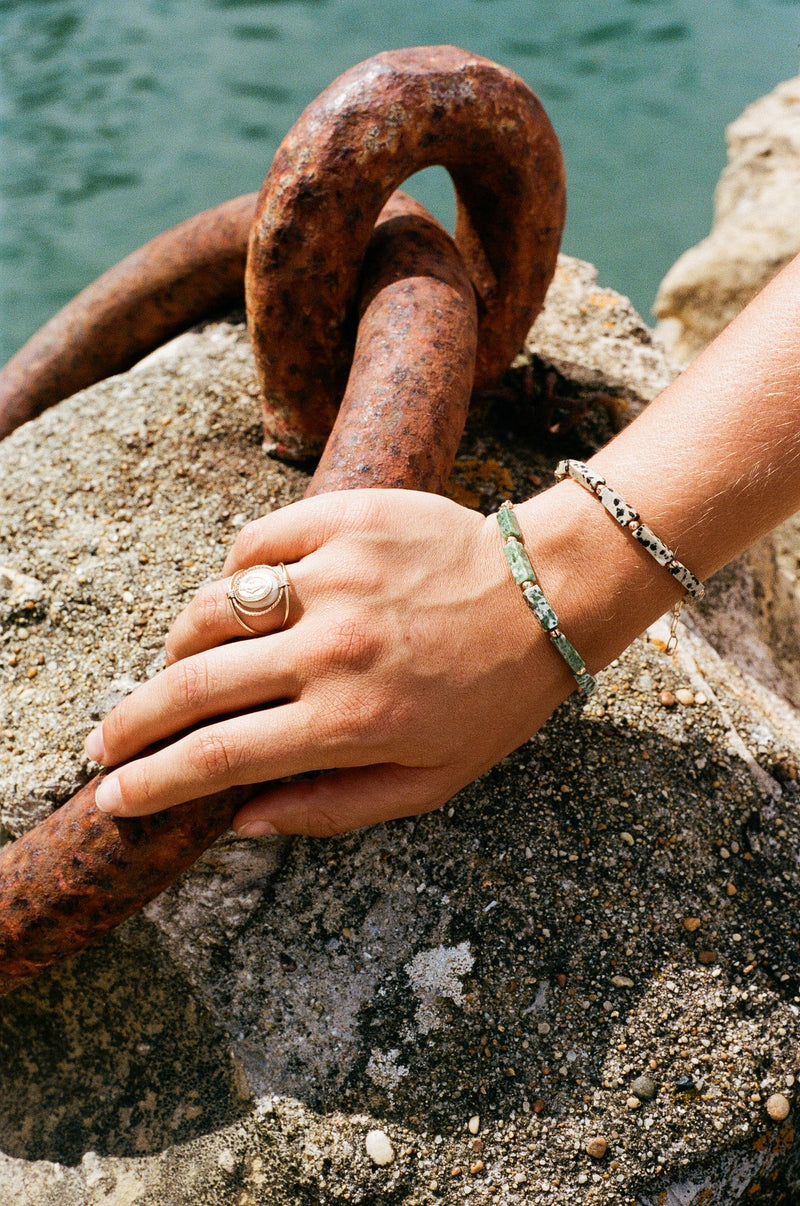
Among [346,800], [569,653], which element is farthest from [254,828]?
[569,653]

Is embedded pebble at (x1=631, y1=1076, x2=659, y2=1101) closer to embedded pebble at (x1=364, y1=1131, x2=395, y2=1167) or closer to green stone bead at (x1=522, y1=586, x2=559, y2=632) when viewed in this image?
embedded pebble at (x1=364, y1=1131, x2=395, y2=1167)

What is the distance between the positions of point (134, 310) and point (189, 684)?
51.9 inches

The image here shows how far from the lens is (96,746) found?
4.60ft

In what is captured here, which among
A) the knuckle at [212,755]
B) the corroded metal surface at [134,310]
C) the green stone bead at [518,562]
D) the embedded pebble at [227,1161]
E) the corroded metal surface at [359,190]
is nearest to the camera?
the knuckle at [212,755]

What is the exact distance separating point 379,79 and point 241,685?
1.11 metres

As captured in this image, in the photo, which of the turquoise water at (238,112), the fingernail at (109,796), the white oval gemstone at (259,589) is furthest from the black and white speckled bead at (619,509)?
the turquoise water at (238,112)

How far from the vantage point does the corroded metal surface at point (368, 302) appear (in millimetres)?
1363

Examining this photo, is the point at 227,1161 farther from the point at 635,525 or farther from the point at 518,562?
the point at 635,525

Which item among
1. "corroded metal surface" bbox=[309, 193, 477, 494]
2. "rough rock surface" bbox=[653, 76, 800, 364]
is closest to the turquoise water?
"rough rock surface" bbox=[653, 76, 800, 364]

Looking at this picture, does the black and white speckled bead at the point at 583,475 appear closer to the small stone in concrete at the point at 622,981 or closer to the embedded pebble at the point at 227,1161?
the small stone in concrete at the point at 622,981

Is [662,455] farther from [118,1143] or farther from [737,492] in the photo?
[118,1143]

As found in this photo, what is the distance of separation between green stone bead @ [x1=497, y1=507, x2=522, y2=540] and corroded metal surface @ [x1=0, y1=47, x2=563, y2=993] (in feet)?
0.50

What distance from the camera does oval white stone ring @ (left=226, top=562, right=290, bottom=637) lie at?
128 cm

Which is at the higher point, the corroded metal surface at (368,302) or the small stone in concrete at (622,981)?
the corroded metal surface at (368,302)
